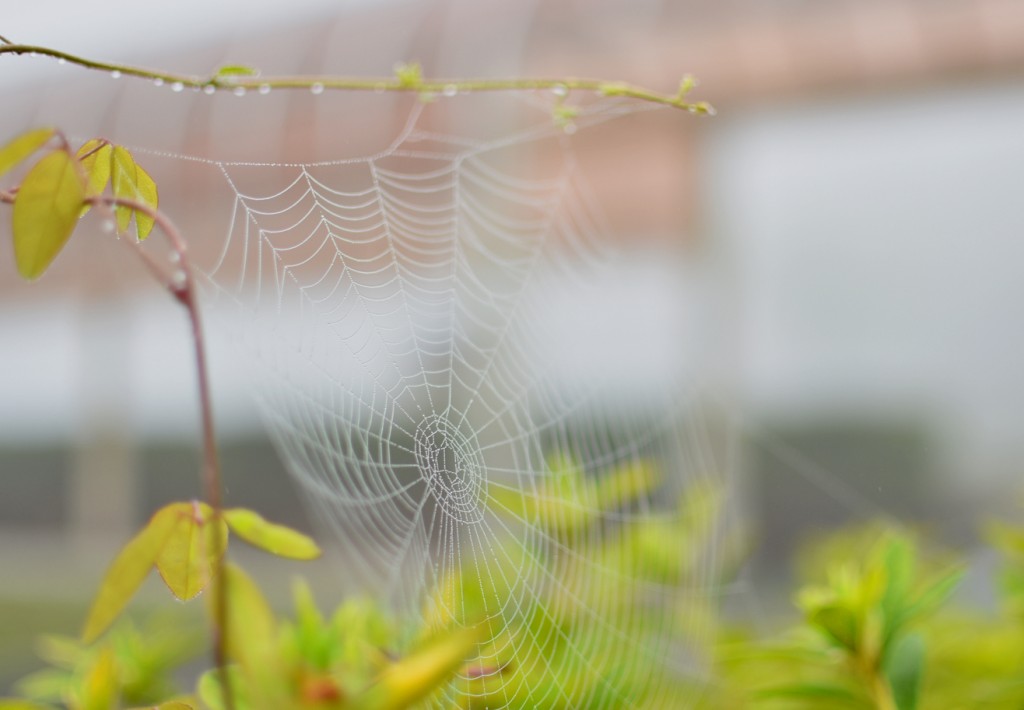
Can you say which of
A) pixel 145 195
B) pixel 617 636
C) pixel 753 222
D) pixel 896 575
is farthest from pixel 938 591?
pixel 753 222

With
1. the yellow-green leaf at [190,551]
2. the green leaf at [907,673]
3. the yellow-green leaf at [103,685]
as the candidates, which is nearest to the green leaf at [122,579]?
the yellow-green leaf at [190,551]

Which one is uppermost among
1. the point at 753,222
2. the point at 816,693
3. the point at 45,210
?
the point at 753,222

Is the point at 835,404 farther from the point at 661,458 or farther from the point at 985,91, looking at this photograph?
the point at 661,458

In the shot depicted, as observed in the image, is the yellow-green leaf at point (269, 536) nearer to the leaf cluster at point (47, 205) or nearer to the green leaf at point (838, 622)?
the leaf cluster at point (47, 205)

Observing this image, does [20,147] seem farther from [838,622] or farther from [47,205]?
[838,622]

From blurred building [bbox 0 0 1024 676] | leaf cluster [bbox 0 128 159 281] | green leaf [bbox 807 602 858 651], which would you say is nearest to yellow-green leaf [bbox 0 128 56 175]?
leaf cluster [bbox 0 128 159 281]

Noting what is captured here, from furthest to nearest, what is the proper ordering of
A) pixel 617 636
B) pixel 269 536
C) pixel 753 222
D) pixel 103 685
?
pixel 753 222 < pixel 617 636 < pixel 103 685 < pixel 269 536

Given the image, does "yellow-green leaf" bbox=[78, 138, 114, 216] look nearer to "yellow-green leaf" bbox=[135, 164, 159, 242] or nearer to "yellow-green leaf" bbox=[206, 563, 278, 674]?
"yellow-green leaf" bbox=[135, 164, 159, 242]
